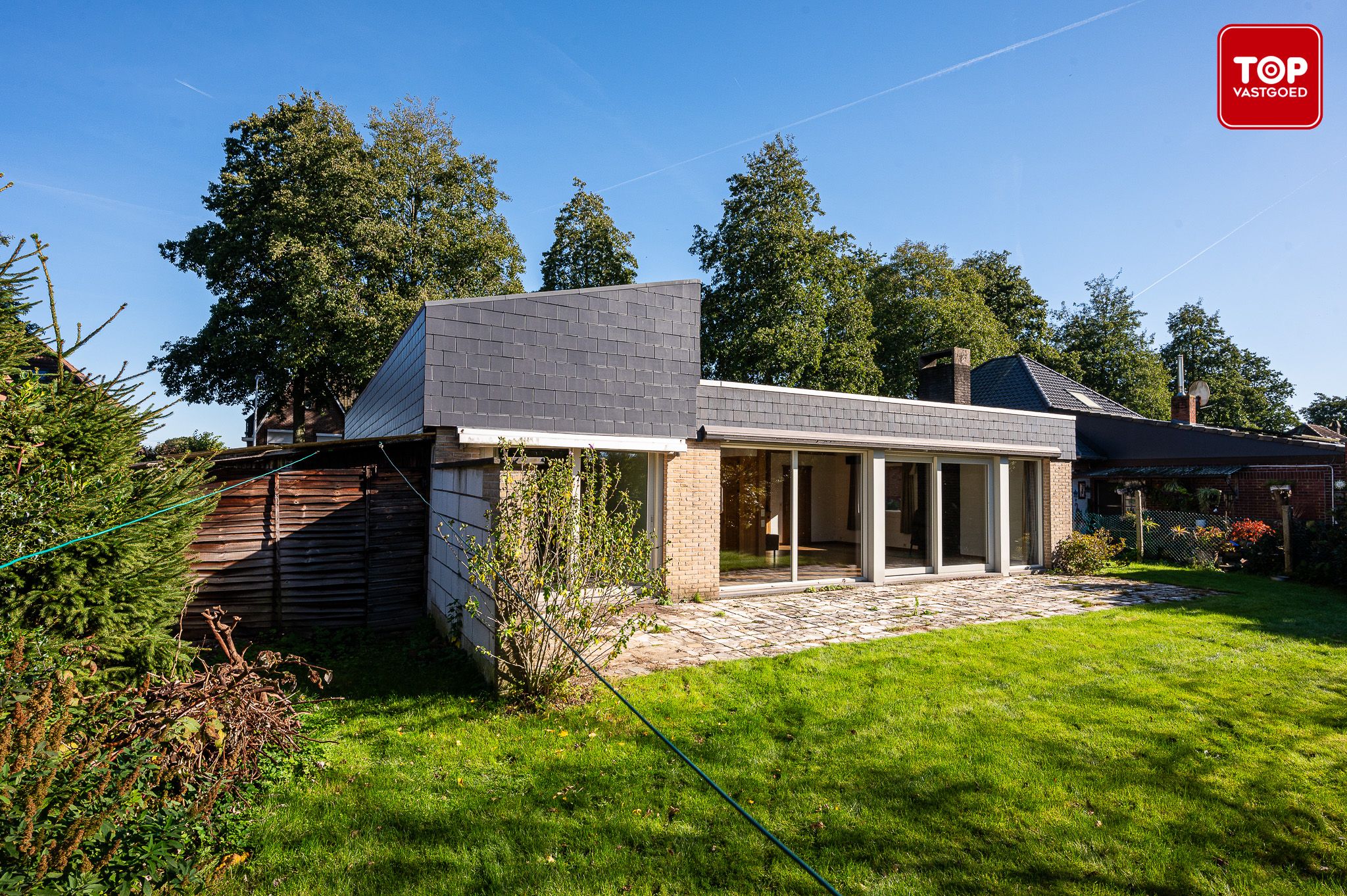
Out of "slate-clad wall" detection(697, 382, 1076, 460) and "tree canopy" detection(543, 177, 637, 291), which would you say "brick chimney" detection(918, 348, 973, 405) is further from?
"tree canopy" detection(543, 177, 637, 291)

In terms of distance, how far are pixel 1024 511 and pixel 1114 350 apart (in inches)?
1403

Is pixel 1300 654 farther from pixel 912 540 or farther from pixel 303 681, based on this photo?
pixel 303 681

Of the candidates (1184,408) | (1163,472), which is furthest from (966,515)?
(1184,408)

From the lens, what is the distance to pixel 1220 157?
28.8 feet

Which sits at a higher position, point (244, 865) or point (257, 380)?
point (257, 380)

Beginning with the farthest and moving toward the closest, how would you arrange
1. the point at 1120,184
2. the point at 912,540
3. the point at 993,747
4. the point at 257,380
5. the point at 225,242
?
the point at 257,380 → the point at 225,242 → the point at 912,540 → the point at 1120,184 → the point at 993,747

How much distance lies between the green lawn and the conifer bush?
1477mm

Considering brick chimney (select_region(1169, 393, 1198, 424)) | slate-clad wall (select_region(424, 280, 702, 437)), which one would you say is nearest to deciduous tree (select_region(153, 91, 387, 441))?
slate-clad wall (select_region(424, 280, 702, 437))

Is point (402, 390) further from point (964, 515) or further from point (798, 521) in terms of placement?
point (964, 515)

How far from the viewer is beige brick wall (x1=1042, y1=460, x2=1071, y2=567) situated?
14.5 metres

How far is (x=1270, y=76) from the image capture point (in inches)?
312

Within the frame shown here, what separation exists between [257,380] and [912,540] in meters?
24.7

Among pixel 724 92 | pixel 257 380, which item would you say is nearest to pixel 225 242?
pixel 257 380

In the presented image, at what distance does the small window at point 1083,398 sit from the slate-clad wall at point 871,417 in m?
9.46
